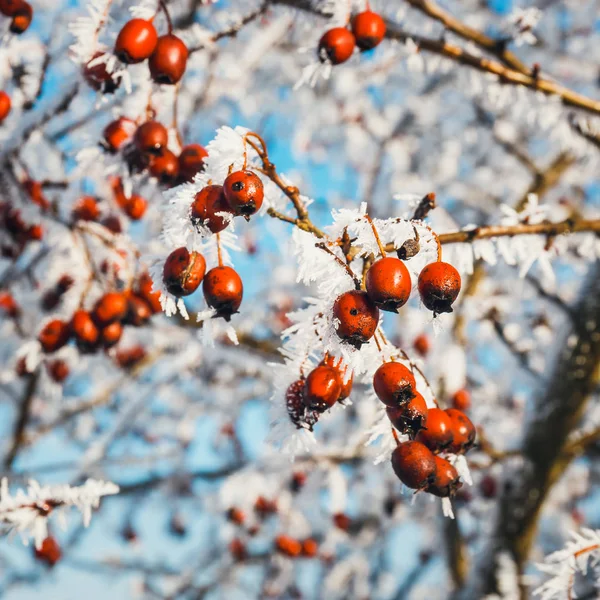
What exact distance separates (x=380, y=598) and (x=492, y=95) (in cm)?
499

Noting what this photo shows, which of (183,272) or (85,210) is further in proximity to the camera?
(85,210)

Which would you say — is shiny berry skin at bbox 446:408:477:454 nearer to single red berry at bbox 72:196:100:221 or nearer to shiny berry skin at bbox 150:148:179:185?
shiny berry skin at bbox 150:148:179:185

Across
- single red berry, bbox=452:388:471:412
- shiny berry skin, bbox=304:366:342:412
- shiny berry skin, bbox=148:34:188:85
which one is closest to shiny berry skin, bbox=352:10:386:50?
Result: shiny berry skin, bbox=148:34:188:85

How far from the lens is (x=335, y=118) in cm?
606

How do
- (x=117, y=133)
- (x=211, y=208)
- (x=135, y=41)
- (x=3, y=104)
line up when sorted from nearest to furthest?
(x=211, y=208), (x=135, y=41), (x=117, y=133), (x=3, y=104)

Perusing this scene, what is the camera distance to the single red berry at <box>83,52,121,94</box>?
1.51 metres

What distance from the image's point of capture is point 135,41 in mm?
1411

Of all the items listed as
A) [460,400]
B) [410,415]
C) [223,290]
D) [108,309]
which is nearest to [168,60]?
[223,290]

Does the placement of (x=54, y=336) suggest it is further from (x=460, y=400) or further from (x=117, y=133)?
(x=460, y=400)

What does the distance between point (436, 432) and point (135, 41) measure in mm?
1154

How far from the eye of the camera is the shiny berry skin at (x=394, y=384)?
101cm

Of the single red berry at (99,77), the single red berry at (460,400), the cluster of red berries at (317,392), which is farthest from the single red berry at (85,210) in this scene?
the single red berry at (460,400)

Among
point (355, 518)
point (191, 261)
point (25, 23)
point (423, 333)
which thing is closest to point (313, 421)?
point (191, 261)

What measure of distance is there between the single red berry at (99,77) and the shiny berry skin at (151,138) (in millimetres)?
146
